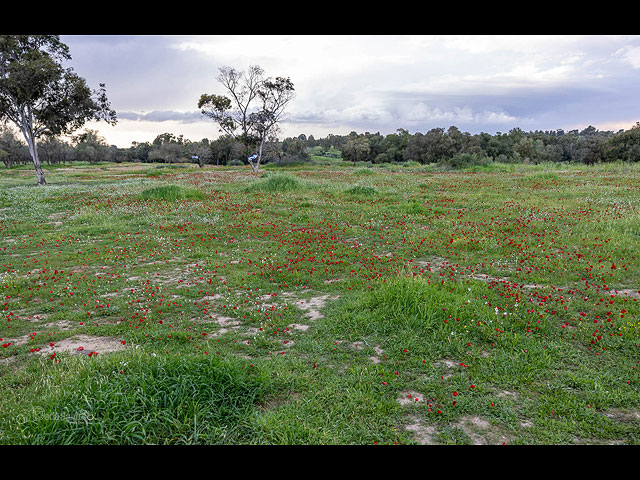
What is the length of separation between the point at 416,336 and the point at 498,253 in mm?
5913

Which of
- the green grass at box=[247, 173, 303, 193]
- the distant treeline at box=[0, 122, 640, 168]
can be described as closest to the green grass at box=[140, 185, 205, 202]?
the green grass at box=[247, 173, 303, 193]

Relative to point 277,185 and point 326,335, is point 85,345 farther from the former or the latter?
point 277,185

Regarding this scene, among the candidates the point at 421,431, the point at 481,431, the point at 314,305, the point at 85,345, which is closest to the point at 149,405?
the point at 85,345

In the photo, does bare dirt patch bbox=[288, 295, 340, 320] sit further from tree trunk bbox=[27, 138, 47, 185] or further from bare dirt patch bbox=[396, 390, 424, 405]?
tree trunk bbox=[27, 138, 47, 185]

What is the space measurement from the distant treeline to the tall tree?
23.6 metres

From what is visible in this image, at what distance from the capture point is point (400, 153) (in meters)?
86.9

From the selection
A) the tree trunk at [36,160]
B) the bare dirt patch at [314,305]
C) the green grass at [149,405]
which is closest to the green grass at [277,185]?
the bare dirt patch at [314,305]

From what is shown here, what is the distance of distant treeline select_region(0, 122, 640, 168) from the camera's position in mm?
61969

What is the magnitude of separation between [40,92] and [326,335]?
38247mm

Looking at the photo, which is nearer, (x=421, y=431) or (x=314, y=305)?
(x=421, y=431)

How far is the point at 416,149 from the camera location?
81562mm

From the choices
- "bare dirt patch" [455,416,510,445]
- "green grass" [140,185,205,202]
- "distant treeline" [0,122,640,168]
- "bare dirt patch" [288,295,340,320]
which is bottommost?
"bare dirt patch" [455,416,510,445]
